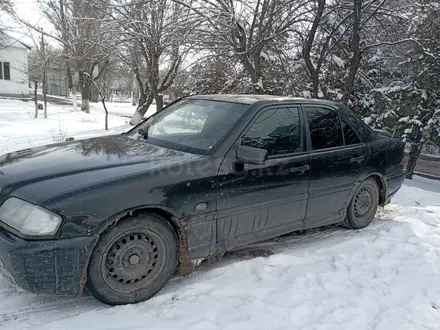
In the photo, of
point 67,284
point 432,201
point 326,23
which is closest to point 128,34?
point 326,23

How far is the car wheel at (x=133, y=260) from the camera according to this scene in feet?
8.91

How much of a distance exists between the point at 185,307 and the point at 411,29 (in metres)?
10.9

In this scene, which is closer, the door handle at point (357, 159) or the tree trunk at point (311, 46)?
the door handle at point (357, 159)

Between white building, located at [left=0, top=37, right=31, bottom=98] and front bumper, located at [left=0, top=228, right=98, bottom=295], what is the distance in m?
32.2

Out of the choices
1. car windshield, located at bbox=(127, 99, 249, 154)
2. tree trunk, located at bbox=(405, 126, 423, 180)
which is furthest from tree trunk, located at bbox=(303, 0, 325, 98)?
car windshield, located at bbox=(127, 99, 249, 154)


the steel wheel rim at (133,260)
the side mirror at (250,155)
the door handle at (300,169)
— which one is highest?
the side mirror at (250,155)

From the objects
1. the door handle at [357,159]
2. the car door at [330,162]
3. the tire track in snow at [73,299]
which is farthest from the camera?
the door handle at [357,159]

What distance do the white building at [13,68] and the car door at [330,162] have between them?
3177 cm

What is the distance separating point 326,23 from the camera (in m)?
10.9

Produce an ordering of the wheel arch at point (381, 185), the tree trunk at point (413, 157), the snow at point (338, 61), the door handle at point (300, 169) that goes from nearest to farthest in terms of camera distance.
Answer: the door handle at point (300, 169), the wheel arch at point (381, 185), the snow at point (338, 61), the tree trunk at point (413, 157)

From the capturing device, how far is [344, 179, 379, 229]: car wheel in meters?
4.54

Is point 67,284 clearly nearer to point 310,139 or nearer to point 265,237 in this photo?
point 265,237

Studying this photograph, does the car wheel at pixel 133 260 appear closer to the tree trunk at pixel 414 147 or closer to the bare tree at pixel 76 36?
the bare tree at pixel 76 36

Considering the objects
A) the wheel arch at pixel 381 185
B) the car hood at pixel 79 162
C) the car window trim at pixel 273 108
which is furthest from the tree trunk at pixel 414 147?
the car hood at pixel 79 162
